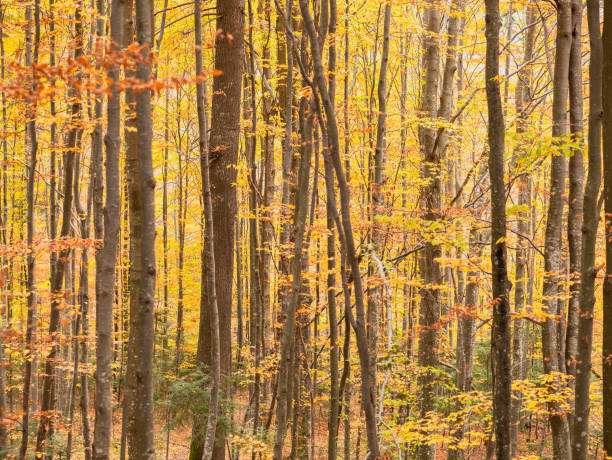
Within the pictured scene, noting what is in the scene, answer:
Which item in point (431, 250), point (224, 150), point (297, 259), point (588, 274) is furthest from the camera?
point (431, 250)

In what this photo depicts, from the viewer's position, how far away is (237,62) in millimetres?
6496

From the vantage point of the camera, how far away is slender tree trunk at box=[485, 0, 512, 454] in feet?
12.5

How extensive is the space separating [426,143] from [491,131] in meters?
4.19

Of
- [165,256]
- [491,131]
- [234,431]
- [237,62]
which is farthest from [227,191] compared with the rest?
[165,256]

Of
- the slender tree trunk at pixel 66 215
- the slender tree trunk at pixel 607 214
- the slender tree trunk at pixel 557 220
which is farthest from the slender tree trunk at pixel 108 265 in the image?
the slender tree trunk at pixel 557 220

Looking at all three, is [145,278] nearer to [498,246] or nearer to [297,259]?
[297,259]

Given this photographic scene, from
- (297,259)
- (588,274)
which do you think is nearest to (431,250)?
(297,259)

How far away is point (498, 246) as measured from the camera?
148 inches

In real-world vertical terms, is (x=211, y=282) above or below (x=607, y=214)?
below

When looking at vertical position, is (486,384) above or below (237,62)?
below

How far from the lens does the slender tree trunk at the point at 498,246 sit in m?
3.80

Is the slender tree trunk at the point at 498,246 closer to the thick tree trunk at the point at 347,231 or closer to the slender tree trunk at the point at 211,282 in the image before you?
the thick tree trunk at the point at 347,231

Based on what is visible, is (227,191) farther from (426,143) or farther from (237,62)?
(426,143)

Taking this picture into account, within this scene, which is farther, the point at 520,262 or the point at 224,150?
the point at 520,262
